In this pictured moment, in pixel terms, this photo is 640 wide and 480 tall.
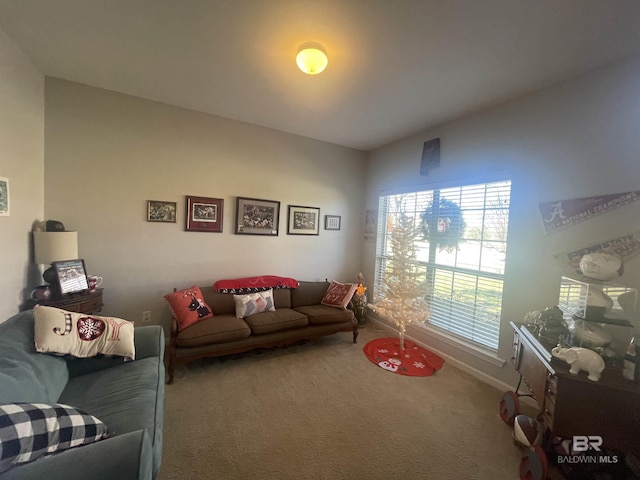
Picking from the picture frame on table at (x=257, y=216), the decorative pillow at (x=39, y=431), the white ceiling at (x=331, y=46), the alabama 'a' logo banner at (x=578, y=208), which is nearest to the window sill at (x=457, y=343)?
the alabama 'a' logo banner at (x=578, y=208)

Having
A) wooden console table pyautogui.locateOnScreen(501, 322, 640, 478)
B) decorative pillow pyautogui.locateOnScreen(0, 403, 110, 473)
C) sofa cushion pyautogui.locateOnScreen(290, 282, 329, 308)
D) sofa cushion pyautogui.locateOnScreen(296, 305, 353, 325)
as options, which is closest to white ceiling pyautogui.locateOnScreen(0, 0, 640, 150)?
wooden console table pyautogui.locateOnScreen(501, 322, 640, 478)

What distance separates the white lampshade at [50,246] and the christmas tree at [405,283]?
329cm

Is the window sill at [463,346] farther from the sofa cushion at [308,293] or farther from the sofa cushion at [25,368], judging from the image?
the sofa cushion at [25,368]

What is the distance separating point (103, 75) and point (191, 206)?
142cm

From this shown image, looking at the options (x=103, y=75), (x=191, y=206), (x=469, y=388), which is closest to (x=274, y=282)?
(x=191, y=206)

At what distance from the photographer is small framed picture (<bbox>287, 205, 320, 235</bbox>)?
379 centimetres

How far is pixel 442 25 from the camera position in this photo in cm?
164

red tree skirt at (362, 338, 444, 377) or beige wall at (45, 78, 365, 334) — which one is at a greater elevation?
beige wall at (45, 78, 365, 334)

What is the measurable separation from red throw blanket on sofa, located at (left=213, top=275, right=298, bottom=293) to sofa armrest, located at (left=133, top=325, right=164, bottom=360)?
1086 millimetres

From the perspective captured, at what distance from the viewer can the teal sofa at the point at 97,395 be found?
894 mm

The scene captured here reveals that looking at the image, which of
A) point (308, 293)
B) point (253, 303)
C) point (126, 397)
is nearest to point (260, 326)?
point (253, 303)

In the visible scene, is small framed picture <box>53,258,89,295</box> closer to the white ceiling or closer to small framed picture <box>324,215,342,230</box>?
the white ceiling

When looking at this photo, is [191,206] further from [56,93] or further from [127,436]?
[127,436]

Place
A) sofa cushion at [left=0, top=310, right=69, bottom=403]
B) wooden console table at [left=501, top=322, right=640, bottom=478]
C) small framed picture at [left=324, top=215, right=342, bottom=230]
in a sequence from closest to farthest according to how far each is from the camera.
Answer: sofa cushion at [left=0, top=310, right=69, bottom=403], wooden console table at [left=501, top=322, right=640, bottom=478], small framed picture at [left=324, top=215, right=342, bottom=230]
